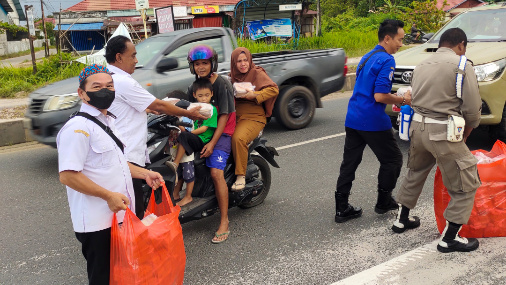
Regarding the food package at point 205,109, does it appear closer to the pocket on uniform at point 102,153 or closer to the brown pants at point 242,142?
the brown pants at point 242,142

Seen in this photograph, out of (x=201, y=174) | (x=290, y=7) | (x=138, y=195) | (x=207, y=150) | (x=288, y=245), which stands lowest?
(x=288, y=245)


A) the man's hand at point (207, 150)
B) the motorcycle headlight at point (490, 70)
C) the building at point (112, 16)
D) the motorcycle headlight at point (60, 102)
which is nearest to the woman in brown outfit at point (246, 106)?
the man's hand at point (207, 150)

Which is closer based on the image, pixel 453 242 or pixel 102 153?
pixel 102 153

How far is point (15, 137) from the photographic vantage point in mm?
8109

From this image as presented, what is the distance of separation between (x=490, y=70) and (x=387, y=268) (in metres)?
3.61

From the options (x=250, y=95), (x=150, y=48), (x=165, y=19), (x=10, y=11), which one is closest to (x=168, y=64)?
(x=150, y=48)

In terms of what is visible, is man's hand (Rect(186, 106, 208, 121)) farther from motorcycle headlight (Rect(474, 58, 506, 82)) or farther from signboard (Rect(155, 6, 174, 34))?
signboard (Rect(155, 6, 174, 34))

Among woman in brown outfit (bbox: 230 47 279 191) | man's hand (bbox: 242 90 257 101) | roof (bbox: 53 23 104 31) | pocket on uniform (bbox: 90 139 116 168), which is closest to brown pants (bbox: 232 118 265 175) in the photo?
woman in brown outfit (bbox: 230 47 279 191)

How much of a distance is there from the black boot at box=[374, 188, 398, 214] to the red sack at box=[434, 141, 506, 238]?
609 millimetres

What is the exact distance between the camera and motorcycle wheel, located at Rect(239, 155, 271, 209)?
187 inches

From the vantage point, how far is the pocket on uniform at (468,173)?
3559mm

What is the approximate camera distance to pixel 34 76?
11.9 m

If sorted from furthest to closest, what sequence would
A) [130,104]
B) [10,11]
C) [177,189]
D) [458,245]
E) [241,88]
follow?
[10,11] → [241,88] → [177,189] → [458,245] → [130,104]

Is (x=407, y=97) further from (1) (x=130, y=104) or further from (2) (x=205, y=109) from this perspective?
(1) (x=130, y=104)
